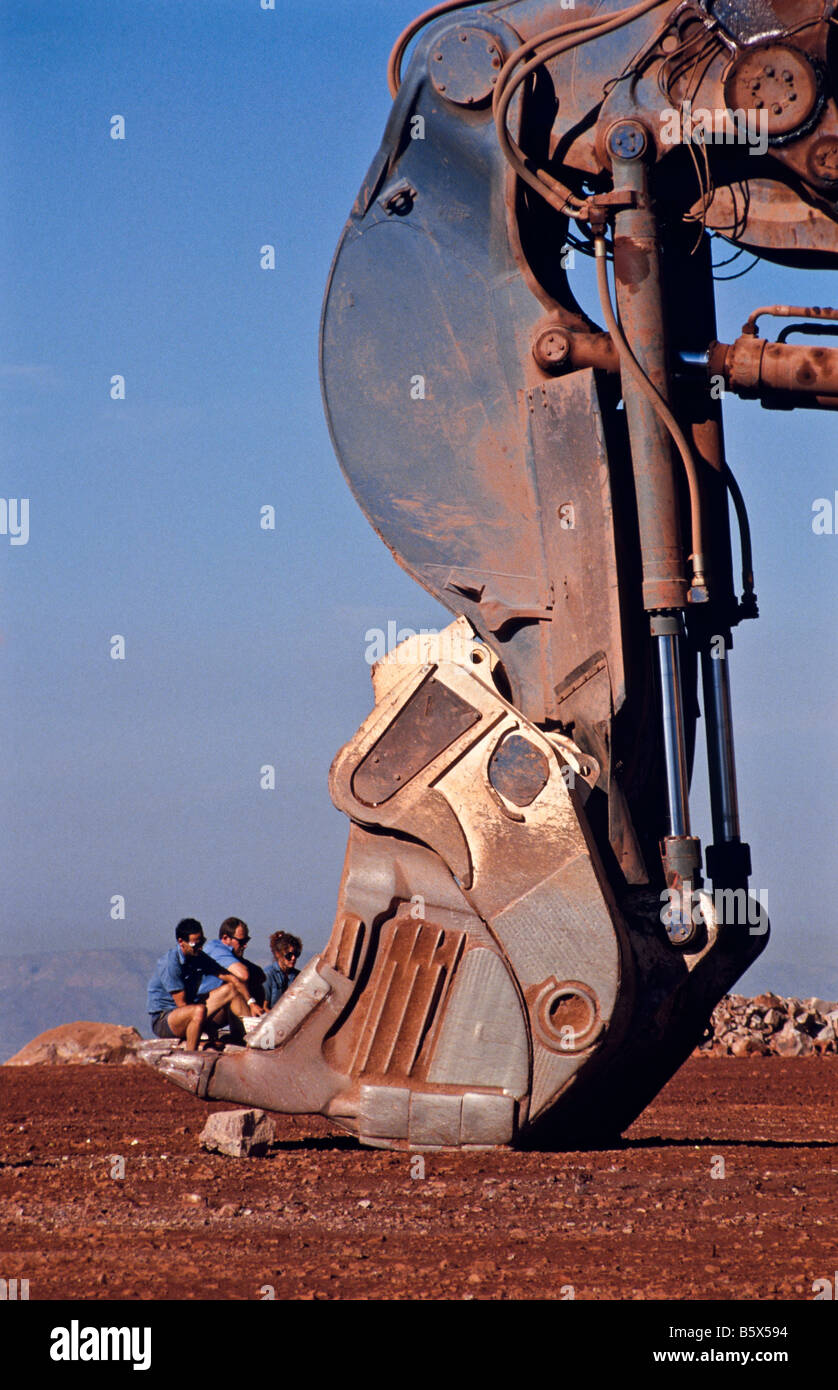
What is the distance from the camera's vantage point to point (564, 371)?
7.37m

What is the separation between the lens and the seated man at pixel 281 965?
998cm

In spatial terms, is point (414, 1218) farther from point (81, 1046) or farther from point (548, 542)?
point (81, 1046)

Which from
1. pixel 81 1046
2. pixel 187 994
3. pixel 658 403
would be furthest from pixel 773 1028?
pixel 658 403

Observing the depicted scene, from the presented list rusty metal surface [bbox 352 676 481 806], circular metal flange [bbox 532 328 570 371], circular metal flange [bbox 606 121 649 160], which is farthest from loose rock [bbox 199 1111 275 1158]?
circular metal flange [bbox 606 121 649 160]

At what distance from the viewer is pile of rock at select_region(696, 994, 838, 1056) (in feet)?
48.4

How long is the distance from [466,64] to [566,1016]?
164 inches

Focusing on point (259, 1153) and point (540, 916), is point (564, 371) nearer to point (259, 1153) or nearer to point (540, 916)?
point (540, 916)

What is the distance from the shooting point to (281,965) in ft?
33.2

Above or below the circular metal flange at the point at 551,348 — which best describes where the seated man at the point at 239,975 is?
below

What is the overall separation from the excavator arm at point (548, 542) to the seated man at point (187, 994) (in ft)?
6.52

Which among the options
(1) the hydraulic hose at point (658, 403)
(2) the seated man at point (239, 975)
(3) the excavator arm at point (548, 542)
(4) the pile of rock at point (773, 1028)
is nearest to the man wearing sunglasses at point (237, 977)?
(2) the seated man at point (239, 975)

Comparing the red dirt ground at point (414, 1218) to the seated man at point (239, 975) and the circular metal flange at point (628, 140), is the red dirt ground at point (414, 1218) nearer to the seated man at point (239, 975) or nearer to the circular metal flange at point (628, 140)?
the seated man at point (239, 975)

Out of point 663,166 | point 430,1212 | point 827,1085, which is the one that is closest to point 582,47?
point 663,166

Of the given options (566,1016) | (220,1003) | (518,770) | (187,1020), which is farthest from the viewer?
(220,1003)
